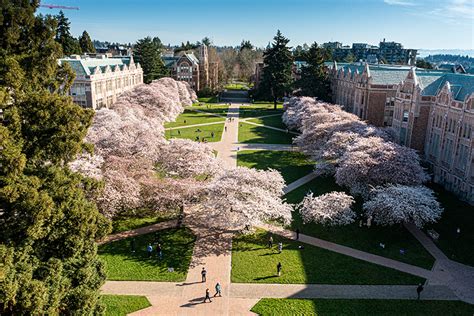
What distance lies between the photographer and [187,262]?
84.8ft

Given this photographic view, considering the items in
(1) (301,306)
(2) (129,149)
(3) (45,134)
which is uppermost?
(3) (45,134)

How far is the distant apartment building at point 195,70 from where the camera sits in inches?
4476

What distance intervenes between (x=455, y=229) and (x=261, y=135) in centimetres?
3922

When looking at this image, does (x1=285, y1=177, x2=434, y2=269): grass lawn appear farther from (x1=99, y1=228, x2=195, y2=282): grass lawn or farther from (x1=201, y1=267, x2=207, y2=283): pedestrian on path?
(x1=201, y1=267, x2=207, y2=283): pedestrian on path

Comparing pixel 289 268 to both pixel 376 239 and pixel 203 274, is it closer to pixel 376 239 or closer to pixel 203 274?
pixel 203 274

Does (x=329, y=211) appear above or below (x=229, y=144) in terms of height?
above

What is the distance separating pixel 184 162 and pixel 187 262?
388 inches

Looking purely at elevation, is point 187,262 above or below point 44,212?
below

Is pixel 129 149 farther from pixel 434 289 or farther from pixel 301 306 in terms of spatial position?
pixel 434 289

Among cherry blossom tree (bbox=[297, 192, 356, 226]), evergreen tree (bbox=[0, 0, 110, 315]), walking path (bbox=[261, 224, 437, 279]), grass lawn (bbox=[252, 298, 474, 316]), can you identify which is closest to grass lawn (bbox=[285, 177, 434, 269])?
Result: walking path (bbox=[261, 224, 437, 279])

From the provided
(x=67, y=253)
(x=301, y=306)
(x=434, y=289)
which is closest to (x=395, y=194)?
(x=434, y=289)

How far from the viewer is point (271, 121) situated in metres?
81.4

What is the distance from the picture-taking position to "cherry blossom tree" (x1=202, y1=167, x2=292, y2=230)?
27.4 metres

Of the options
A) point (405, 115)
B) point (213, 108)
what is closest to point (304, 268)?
point (405, 115)
